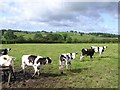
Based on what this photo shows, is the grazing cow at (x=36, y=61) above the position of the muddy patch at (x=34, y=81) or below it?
above

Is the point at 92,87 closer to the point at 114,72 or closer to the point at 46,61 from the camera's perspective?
the point at 46,61

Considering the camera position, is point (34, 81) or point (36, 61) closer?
point (34, 81)

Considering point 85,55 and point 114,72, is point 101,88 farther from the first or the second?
point 85,55

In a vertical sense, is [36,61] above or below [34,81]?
above

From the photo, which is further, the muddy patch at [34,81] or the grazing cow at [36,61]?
the grazing cow at [36,61]

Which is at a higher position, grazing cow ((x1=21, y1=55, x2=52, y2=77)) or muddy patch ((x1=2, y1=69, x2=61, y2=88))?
grazing cow ((x1=21, y1=55, x2=52, y2=77))

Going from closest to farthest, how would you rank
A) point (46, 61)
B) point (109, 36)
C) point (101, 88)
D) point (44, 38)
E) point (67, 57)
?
point (101, 88), point (46, 61), point (67, 57), point (44, 38), point (109, 36)

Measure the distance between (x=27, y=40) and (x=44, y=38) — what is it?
21.7ft

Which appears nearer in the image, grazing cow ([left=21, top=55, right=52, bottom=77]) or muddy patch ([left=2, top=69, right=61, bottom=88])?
muddy patch ([left=2, top=69, right=61, bottom=88])

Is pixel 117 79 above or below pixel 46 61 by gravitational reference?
below

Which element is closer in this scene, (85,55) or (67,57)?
(67,57)

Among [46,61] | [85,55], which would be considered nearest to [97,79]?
[46,61]

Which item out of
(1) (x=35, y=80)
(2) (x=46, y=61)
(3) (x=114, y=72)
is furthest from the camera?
(3) (x=114, y=72)

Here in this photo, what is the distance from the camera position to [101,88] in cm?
1370
